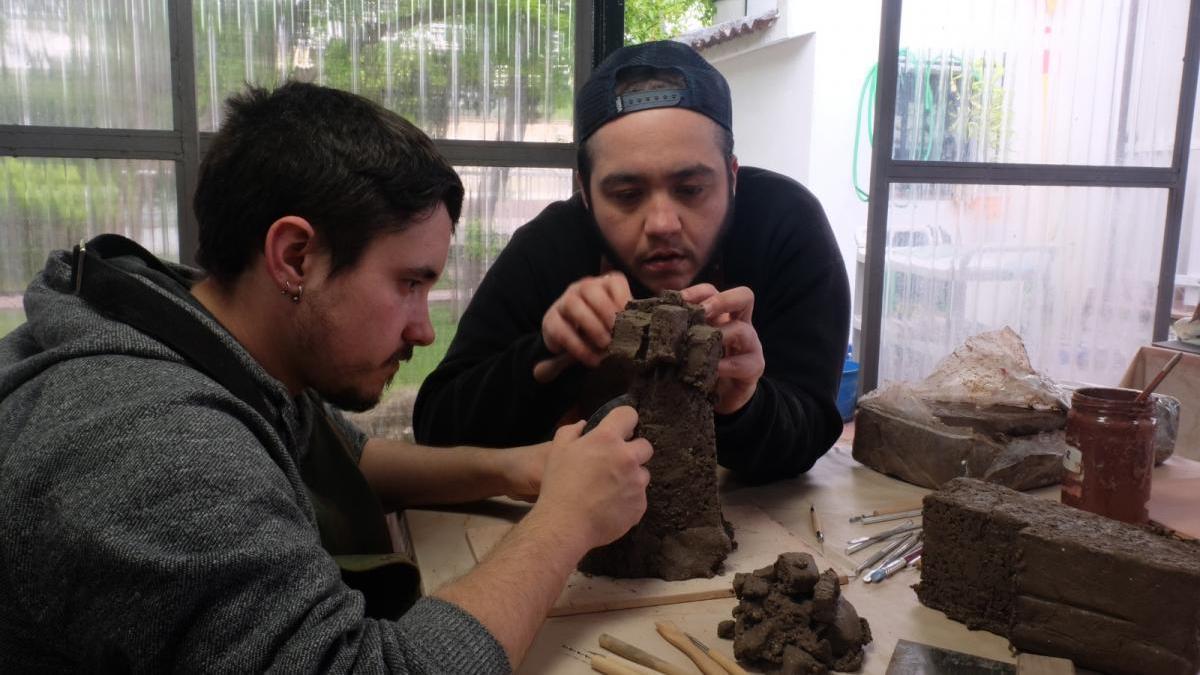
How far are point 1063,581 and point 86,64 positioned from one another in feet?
12.7

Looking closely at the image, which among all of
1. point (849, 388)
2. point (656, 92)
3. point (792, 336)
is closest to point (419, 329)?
point (656, 92)

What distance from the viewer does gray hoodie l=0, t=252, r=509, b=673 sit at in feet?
Answer: 3.22

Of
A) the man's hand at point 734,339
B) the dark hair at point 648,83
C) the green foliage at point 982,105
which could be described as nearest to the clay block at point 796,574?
the man's hand at point 734,339

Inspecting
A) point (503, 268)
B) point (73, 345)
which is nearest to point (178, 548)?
point (73, 345)

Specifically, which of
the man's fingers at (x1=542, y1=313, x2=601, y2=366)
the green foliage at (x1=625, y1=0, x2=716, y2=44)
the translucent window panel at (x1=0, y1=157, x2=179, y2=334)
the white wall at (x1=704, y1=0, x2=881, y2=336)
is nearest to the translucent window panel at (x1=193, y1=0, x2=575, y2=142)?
the translucent window panel at (x1=0, y1=157, x2=179, y2=334)

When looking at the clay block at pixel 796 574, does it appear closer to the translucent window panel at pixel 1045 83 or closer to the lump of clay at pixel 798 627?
the lump of clay at pixel 798 627

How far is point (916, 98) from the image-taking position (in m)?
4.29

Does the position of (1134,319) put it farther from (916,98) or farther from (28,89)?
(28,89)

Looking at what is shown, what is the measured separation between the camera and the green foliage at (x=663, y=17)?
12109mm

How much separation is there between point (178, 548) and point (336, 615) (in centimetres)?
21

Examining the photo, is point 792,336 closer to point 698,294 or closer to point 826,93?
point 698,294

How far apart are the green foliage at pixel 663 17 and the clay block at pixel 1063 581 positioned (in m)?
11.5

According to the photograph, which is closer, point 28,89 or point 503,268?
point 503,268

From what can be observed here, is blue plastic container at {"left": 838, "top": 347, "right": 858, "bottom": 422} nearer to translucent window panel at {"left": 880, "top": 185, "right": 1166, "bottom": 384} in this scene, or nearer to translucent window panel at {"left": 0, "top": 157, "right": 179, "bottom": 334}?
translucent window panel at {"left": 880, "top": 185, "right": 1166, "bottom": 384}
